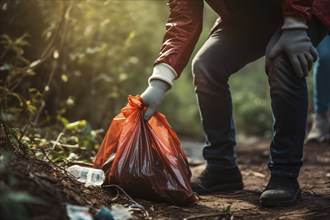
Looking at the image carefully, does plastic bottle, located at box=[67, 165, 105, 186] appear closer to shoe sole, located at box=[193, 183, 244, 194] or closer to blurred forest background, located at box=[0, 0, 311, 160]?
blurred forest background, located at box=[0, 0, 311, 160]

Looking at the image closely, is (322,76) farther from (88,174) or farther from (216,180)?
(88,174)

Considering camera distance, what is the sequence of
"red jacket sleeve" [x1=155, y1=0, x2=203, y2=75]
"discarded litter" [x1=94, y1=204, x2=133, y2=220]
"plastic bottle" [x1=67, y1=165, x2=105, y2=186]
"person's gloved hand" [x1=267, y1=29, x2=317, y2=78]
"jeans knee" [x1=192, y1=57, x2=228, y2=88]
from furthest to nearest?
"jeans knee" [x1=192, y1=57, x2=228, y2=88] → "red jacket sleeve" [x1=155, y1=0, x2=203, y2=75] → "plastic bottle" [x1=67, y1=165, x2=105, y2=186] → "person's gloved hand" [x1=267, y1=29, x2=317, y2=78] → "discarded litter" [x1=94, y1=204, x2=133, y2=220]

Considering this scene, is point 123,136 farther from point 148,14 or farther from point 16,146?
point 148,14

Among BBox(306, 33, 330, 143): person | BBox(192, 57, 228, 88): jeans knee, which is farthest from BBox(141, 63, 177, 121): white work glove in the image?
BBox(306, 33, 330, 143): person

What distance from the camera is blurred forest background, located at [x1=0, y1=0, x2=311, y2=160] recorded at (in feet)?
10.9

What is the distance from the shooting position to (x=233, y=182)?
2.94m

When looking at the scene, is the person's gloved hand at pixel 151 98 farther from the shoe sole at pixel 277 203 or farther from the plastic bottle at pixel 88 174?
the shoe sole at pixel 277 203

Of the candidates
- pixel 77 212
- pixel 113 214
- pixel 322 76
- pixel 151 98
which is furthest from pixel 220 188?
pixel 322 76

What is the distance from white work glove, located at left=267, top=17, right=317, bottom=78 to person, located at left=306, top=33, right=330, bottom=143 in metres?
1.80

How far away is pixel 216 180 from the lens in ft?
9.53

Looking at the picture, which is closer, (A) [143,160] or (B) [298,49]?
(B) [298,49]

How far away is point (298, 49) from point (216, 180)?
99cm

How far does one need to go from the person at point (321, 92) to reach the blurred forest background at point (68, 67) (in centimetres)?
160

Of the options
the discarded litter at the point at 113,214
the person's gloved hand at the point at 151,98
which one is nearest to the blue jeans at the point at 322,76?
the person's gloved hand at the point at 151,98
